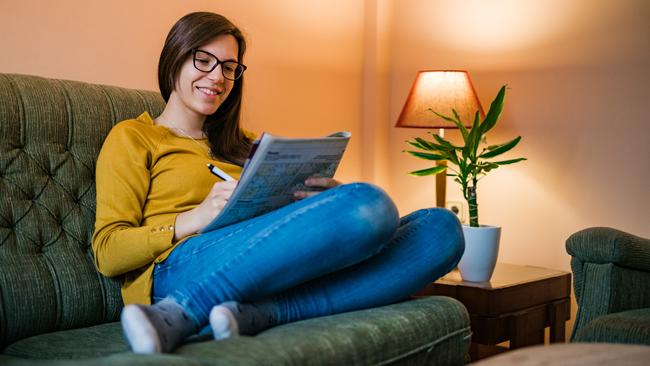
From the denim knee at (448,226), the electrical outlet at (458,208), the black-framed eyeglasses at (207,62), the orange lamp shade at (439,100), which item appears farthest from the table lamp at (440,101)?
the denim knee at (448,226)

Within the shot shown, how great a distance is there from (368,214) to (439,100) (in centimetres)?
164

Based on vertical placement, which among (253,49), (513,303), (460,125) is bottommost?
(513,303)

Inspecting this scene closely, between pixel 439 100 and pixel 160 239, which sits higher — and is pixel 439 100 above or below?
above

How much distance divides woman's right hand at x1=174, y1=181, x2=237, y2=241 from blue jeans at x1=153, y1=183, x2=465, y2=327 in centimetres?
3

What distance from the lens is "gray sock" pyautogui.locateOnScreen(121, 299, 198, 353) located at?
3.96 feet

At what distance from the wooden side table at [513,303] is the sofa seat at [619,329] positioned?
1.41ft

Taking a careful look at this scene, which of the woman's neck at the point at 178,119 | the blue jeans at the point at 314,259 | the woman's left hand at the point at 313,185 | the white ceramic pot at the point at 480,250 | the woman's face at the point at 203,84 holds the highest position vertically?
the woman's face at the point at 203,84

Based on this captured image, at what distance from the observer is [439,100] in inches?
117

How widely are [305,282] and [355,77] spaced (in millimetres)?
2079

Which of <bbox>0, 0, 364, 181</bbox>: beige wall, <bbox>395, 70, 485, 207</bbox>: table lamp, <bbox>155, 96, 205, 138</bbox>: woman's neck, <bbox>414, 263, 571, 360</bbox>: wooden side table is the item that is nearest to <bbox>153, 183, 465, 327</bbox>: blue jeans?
<bbox>155, 96, 205, 138</bbox>: woman's neck

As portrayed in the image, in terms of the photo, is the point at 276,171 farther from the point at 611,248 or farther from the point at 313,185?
the point at 611,248

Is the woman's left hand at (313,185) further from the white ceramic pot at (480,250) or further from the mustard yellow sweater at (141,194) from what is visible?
the white ceramic pot at (480,250)

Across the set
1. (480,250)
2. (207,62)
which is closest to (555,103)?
(480,250)

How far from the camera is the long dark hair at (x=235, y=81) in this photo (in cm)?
187
